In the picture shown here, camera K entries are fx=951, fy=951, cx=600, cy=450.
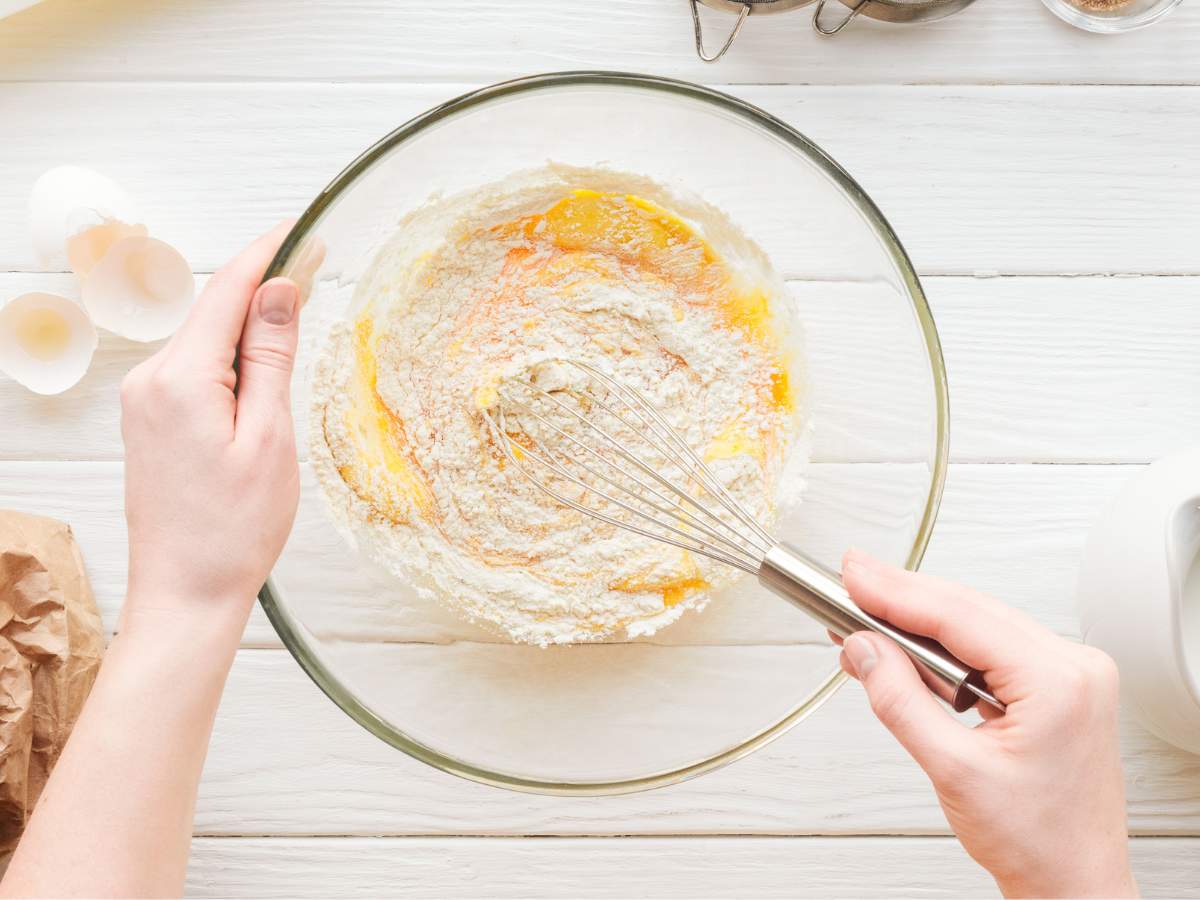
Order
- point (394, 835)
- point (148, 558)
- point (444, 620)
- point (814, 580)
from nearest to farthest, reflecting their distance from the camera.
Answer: point (814, 580), point (148, 558), point (444, 620), point (394, 835)

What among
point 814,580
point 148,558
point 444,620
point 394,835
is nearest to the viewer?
point 814,580

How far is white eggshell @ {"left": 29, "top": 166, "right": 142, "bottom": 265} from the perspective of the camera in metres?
1.05

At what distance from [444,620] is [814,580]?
0.42m

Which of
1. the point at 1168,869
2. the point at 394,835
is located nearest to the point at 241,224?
the point at 394,835

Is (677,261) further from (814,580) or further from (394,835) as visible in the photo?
(394,835)

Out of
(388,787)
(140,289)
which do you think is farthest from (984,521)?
(140,289)

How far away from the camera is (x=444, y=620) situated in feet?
3.20

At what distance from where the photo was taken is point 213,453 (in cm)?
82

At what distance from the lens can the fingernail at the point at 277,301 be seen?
84 cm

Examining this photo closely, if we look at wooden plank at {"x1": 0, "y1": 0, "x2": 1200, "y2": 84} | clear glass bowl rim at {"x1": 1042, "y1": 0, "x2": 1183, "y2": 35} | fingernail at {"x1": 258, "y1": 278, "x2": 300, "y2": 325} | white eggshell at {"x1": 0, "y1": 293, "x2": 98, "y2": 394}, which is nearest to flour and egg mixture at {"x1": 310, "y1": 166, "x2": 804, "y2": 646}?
fingernail at {"x1": 258, "y1": 278, "x2": 300, "y2": 325}

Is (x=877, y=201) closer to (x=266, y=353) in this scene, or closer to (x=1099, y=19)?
(x=1099, y=19)

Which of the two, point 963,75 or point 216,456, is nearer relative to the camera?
point 216,456

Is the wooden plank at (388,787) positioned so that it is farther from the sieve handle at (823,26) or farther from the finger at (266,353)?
the sieve handle at (823,26)

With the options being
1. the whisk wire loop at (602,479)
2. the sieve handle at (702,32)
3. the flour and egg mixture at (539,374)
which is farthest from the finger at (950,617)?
the sieve handle at (702,32)
